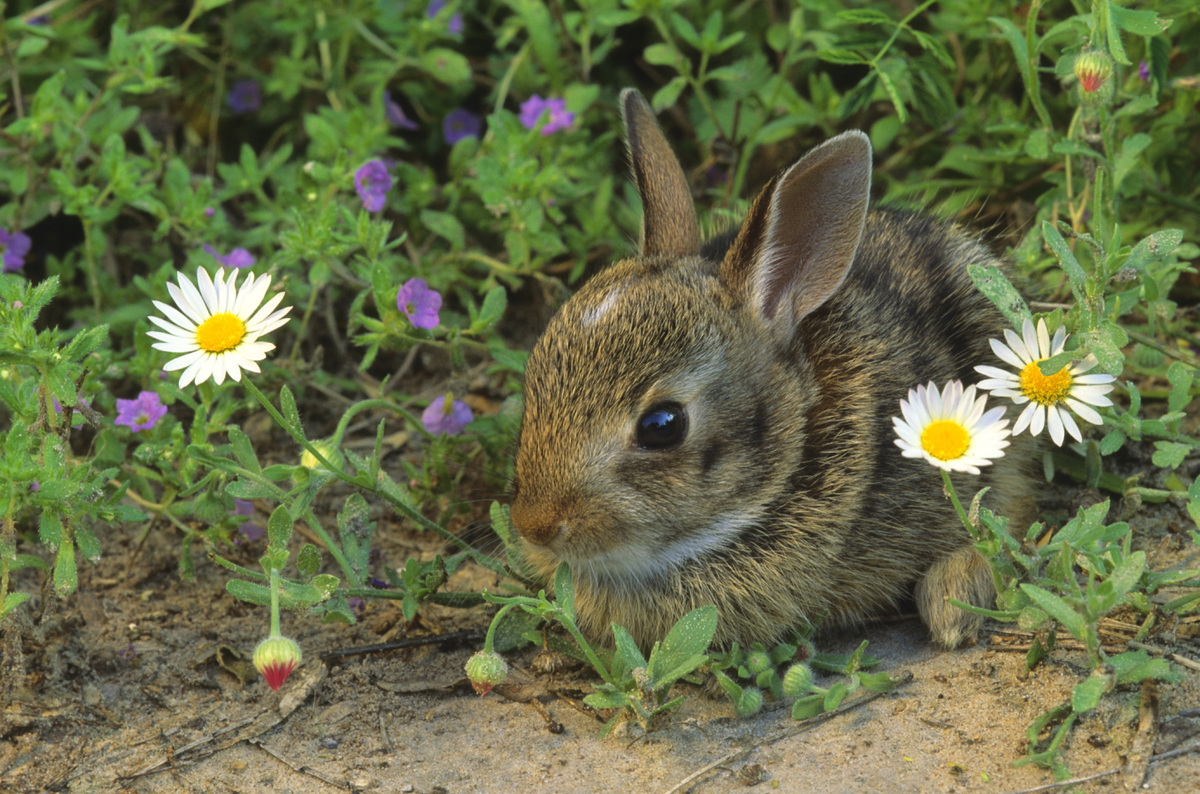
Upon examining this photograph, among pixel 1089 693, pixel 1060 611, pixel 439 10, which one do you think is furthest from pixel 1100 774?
pixel 439 10

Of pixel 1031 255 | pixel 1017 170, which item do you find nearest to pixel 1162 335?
pixel 1031 255

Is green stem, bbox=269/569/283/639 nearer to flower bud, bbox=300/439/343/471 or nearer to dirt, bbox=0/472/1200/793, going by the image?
flower bud, bbox=300/439/343/471

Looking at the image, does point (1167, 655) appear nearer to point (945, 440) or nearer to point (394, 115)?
point (945, 440)

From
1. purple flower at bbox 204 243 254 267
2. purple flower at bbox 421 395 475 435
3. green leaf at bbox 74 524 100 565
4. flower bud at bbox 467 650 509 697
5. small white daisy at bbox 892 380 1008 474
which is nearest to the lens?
small white daisy at bbox 892 380 1008 474

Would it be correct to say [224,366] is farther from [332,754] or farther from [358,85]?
[358,85]

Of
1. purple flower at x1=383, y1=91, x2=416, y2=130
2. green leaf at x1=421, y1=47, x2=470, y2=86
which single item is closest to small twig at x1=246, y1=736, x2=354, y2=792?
purple flower at x1=383, y1=91, x2=416, y2=130

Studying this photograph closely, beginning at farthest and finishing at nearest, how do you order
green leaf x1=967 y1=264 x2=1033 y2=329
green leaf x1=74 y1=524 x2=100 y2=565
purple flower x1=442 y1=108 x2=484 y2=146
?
purple flower x1=442 y1=108 x2=484 y2=146, green leaf x1=74 y1=524 x2=100 y2=565, green leaf x1=967 y1=264 x2=1033 y2=329
